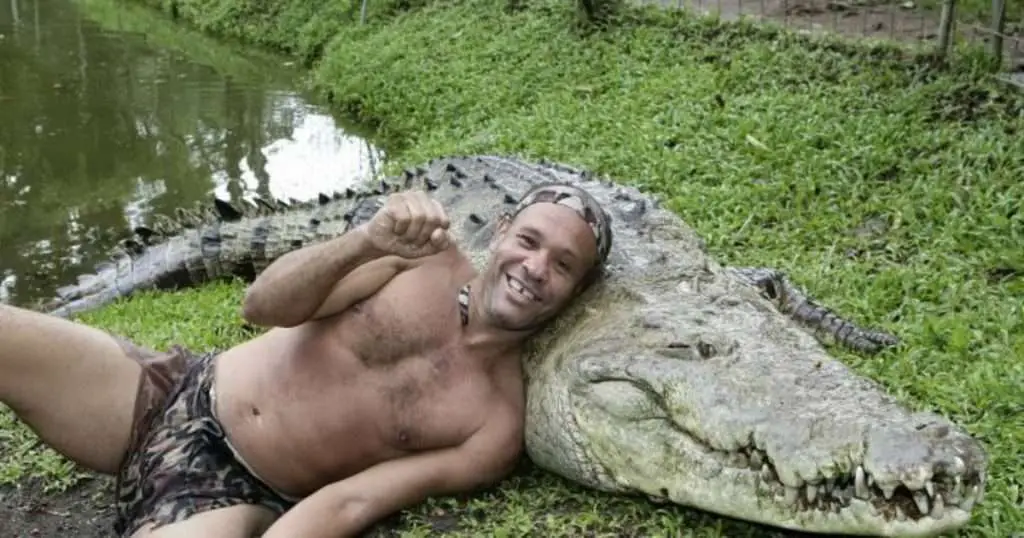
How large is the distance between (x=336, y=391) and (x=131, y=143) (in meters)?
7.03

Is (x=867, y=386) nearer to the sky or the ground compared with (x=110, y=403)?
nearer to the sky

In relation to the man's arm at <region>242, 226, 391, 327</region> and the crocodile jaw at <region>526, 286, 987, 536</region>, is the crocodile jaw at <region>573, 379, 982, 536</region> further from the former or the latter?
the man's arm at <region>242, 226, 391, 327</region>

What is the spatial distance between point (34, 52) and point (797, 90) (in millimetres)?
9898

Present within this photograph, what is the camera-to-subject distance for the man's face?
110 inches

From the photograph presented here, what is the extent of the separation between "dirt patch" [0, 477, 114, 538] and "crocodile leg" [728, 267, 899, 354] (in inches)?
85.2

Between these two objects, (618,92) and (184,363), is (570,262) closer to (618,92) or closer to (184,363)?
(184,363)

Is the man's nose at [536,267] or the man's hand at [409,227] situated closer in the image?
the man's hand at [409,227]

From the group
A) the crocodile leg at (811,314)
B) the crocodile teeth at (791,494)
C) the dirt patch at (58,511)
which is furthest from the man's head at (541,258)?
the dirt patch at (58,511)

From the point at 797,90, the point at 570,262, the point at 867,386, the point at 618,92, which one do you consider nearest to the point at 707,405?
the point at 867,386

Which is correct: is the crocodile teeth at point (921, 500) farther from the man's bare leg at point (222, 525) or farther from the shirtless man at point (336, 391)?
→ the man's bare leg at point (222, 525)

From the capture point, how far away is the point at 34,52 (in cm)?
1308

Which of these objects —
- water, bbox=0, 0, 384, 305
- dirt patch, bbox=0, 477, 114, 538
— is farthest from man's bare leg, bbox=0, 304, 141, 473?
water, bbox=0, 0, 384, 305

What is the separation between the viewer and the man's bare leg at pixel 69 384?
281 centimetres

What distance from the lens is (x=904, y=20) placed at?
26.6ft
